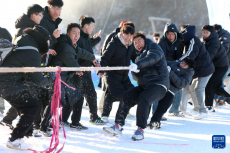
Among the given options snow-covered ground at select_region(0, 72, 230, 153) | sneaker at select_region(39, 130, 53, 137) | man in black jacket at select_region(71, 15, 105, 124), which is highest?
man in black jacket at select_region(71, 15, 105, 124)

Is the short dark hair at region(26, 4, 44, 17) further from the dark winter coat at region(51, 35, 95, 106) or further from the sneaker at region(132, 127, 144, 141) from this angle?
the sneaker at region(132, 127, 144, 141)

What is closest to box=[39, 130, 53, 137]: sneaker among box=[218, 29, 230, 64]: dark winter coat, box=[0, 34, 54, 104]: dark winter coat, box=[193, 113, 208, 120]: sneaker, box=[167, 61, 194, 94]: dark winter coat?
box=[0, 34, 54, 104]: dark winter coat

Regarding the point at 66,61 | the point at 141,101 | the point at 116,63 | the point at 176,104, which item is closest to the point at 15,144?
the point at 66,61

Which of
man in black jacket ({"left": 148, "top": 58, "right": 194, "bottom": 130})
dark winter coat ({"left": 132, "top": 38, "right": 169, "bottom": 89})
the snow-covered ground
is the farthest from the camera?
man in black jacket ({"left": 148, "top": 58, "right": 194, "bottom": 130})

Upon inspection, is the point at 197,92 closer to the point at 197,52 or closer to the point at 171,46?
the point at 197,52

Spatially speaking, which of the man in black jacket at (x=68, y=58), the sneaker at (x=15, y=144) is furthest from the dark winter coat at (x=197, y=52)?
the sneaker at (x=15, y=144)

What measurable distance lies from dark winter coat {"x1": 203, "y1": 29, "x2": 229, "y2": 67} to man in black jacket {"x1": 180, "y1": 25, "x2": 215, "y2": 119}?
313 millimetres

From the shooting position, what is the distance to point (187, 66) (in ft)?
15.9

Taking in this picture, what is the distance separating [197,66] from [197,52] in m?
0.30

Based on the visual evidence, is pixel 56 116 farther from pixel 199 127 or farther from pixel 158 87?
pixel 199 127

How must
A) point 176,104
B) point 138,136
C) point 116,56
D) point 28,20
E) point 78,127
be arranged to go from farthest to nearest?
point 176,104 → point 116,56 → point 78,127 → point 28,20 → point 138,136

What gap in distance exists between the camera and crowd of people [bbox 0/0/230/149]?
Result: 311 centimetres

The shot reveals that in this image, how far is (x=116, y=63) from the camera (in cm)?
483

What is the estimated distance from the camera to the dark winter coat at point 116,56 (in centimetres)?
474
